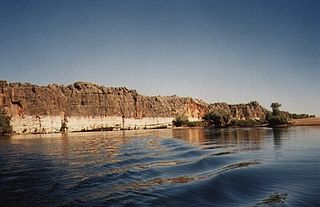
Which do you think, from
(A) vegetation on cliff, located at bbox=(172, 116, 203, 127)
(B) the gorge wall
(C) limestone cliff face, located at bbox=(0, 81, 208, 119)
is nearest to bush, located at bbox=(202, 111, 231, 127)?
(B) the gorge wall

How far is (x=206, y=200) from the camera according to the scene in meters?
9.92

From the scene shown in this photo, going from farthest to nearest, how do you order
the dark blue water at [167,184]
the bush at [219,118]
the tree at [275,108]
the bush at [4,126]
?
the bush at [219,118], the tree at [275,108], the bush at [4,126], the dark blue water at [167,184]

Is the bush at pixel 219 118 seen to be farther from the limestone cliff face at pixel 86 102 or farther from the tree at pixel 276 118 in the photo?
the limestone cliff face at pixel 86 102

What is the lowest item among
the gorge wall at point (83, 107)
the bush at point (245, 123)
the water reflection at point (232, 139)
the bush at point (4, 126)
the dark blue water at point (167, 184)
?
the water reflection at point (232, 139)

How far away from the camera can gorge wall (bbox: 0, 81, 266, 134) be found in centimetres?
10831

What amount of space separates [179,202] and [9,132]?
92.4 meters

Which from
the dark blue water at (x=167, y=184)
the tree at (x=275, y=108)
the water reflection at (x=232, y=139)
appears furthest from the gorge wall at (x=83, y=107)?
the dark blue water at (x=167, y=184)

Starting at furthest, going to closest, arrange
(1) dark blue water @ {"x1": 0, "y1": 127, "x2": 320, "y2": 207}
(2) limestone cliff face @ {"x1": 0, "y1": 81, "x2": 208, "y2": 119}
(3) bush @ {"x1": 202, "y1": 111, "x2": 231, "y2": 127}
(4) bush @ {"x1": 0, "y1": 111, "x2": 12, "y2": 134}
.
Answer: (3) bush @ {"x1": 202, "y1": 111, "x2": 231, "y2": 127} → (2) limestone cliff face @ {"x1": 0, "y1": 81, "x2": 208, "y2": 119} → (4) bush @ {"x1": 0, "y1": 111, "x2": 12, "y2": 134} → (1) dark blue water @ {"x1": 0, "y1": 127, "x2": 320, "y2": 207}

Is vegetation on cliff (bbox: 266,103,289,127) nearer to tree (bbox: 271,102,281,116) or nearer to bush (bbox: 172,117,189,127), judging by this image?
tree (bbox: 271,102,281,116)

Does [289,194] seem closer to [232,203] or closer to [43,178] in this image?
[232,203]

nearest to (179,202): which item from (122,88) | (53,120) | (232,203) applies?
(232,203)

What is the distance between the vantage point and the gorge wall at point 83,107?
355ft

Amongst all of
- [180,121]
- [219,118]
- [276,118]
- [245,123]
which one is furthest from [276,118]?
[180,121]

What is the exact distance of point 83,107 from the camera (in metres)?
127
